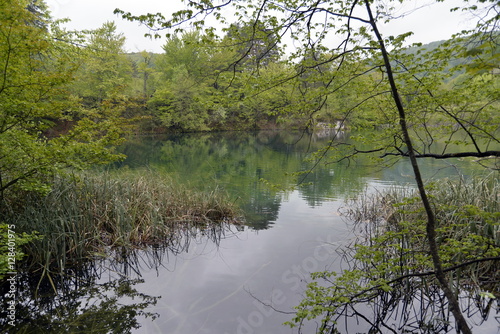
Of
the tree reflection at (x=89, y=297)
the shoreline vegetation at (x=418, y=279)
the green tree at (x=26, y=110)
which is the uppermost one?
the green tree at (x=26, y=110)

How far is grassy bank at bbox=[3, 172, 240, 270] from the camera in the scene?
4.56 m

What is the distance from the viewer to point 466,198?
17.0 ft

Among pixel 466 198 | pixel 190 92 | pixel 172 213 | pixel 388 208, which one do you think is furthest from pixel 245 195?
pixel 190 92

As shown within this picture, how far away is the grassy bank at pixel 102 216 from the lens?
15.0ft

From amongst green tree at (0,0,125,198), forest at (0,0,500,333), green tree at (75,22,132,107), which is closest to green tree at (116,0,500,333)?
forest at (0,0,500,333)

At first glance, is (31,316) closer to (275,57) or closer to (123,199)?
(123,199)

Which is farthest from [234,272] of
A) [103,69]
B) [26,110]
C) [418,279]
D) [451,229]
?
[103,69]

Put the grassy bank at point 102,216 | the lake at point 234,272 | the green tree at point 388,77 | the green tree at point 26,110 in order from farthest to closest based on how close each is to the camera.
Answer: the grassy bank at point 102,216, the green tree at point 26,110, the lake at point 234,272, the green tree at point 388,77

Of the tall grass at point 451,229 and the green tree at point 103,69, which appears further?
the green tree at point 103,69

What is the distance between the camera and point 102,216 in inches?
215

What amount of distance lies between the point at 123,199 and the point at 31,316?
2774 millimetres

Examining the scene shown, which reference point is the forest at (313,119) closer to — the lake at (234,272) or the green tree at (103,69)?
the lake at (234,272)

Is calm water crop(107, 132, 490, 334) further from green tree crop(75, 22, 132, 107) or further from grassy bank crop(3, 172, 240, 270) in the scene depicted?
green tree crop(75, 22, 132, 107)

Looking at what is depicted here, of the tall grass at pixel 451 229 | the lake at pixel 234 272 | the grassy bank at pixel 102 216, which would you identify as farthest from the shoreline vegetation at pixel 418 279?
the grassy bank at pixel 102 216
